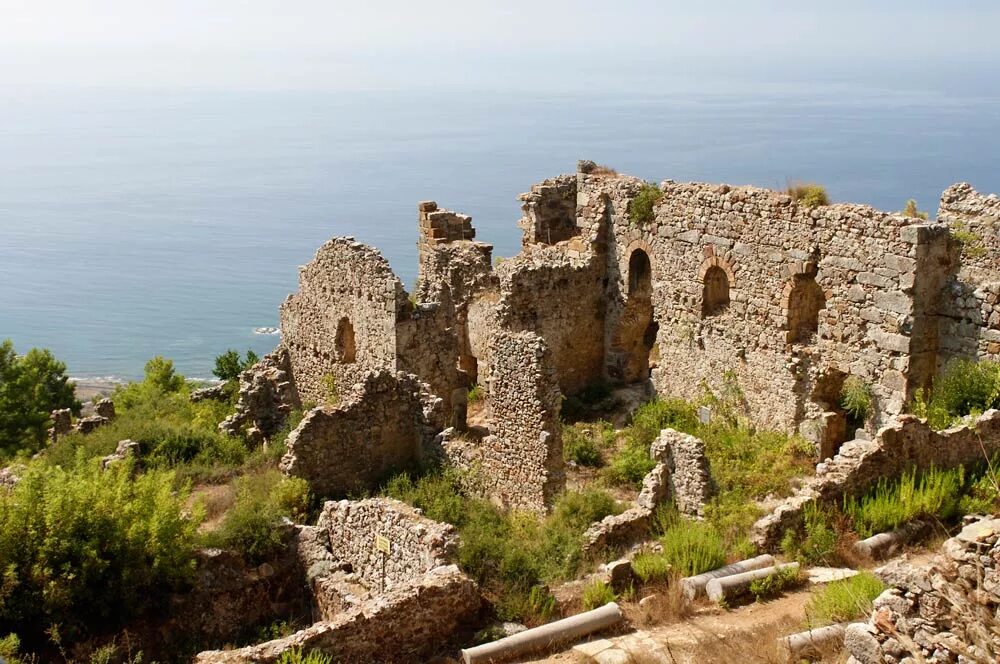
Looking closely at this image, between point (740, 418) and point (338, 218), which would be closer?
point (740, 418)

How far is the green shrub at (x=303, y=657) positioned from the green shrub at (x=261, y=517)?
3180 mm

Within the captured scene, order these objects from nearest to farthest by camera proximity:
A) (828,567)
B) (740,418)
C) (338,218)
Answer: (828,567) < (740,418) < (338,218)

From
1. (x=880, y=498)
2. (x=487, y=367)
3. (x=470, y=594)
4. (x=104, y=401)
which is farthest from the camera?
(x=104, y=401)

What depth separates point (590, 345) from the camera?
23.1 meters

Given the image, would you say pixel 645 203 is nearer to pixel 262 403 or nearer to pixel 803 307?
pixel 803 307

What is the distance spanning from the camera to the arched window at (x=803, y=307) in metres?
18.6

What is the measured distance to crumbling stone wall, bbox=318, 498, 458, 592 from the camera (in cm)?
1245

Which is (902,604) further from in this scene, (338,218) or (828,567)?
(338,218)

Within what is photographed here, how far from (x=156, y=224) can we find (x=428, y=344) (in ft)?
444

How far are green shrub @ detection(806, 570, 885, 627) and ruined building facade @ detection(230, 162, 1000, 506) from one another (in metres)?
4.99

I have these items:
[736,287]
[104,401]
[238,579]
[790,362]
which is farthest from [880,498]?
[104,401]

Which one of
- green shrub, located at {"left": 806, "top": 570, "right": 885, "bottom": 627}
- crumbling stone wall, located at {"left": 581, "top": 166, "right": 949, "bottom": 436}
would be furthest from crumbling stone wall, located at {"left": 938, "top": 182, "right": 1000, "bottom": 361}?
green shrub, located at {"left": 806, "top": 570, "right": 885, "bottom": 627}

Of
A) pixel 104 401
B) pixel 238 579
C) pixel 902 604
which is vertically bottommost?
pixel 104 401

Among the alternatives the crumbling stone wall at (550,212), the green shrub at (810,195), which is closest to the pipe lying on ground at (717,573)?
the green shrub at (810,195)
